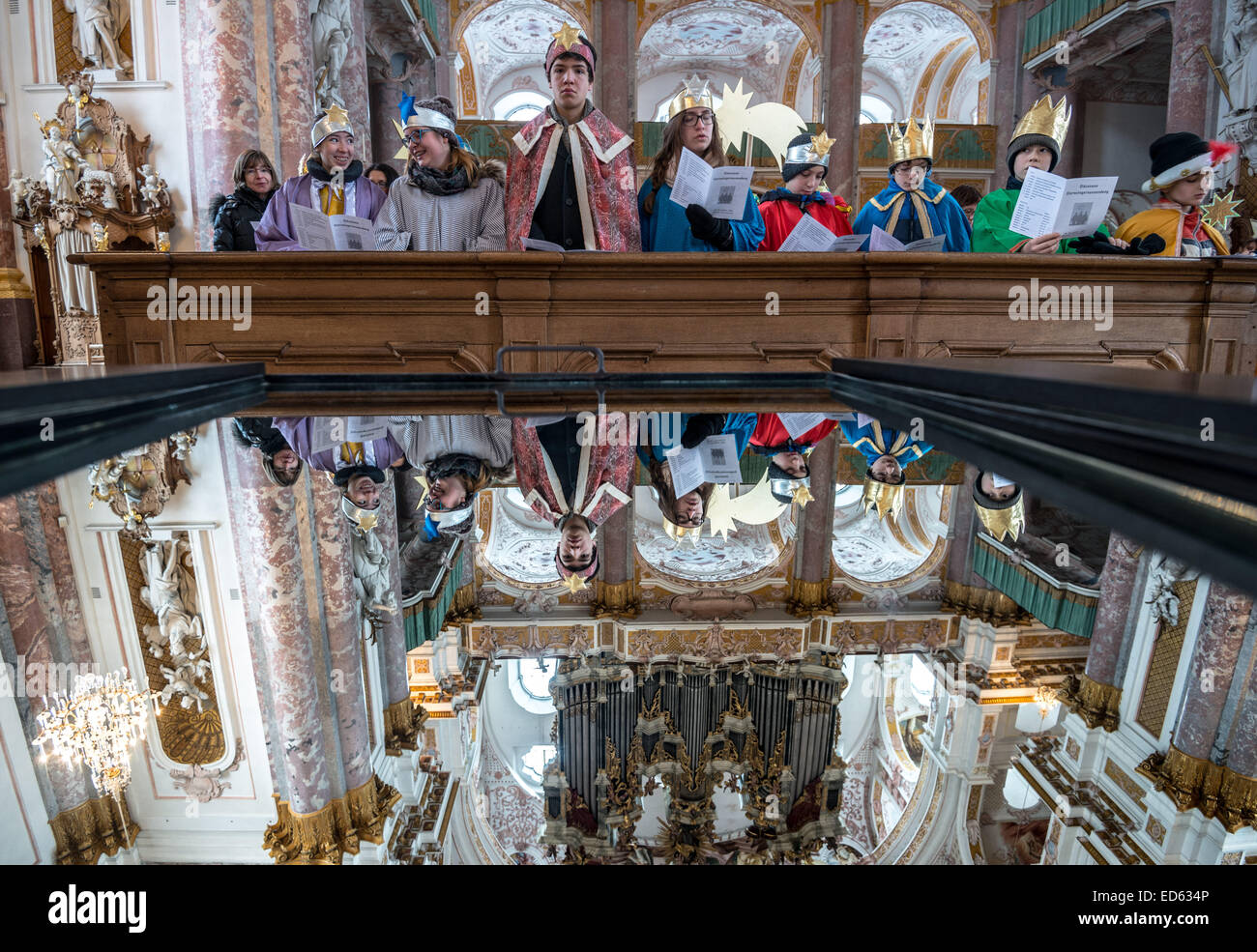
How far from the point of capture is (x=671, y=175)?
3.77 metres

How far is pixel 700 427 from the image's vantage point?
5.18 ft

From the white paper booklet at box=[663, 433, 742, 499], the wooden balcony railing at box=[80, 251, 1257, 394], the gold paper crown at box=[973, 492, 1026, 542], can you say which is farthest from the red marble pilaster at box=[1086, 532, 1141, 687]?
the wooden balcony railing at box=[80, 251, 1257, 394]

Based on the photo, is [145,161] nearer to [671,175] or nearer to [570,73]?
[570,73]

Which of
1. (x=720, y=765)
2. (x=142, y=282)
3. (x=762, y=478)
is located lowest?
(x=720, y=765)

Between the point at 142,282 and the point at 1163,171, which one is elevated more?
the point at 1163,171

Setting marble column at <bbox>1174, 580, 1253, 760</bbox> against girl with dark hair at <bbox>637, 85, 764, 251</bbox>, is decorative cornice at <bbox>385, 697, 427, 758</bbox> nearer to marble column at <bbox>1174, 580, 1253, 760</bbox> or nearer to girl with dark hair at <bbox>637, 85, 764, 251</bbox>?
marble column at <bbox>1174, 580, 1253, 760</bbox>

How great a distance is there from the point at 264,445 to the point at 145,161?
428 cm

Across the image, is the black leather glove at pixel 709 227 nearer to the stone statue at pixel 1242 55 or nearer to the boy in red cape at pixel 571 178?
the boy in red cape at pixel 571 178

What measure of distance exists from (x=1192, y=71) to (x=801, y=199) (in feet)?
18.2

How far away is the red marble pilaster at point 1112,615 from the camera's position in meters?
1.00

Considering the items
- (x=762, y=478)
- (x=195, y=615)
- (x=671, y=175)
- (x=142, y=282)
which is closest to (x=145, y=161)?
(x=142, y=282)

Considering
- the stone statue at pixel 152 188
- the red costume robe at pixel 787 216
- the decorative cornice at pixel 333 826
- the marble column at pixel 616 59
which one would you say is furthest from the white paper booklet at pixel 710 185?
the marble column at pixel 616 59

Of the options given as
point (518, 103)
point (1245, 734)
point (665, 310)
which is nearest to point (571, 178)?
point (665, 310)
